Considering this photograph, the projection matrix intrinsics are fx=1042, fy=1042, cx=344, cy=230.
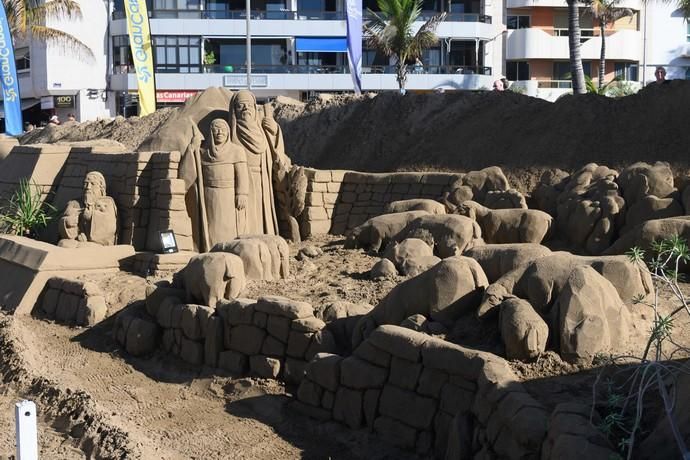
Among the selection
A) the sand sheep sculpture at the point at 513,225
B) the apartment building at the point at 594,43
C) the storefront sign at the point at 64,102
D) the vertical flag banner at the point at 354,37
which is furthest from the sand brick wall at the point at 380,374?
the apartment building at the point at 594,43

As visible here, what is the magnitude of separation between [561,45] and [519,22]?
6.39 feet

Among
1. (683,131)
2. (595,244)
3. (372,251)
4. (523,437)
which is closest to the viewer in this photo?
(523,437)

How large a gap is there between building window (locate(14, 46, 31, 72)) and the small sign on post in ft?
113

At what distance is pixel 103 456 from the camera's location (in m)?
7.98

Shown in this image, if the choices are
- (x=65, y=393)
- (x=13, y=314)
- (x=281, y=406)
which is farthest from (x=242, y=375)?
(x=13, y=314)

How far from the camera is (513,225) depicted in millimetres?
12094

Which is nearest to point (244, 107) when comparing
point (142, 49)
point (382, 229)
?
point (382, 229)

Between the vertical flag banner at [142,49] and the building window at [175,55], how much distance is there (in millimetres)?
11264

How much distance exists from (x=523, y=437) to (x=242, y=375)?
3.94 metres

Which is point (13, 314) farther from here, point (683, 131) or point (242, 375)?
point (683, 131)

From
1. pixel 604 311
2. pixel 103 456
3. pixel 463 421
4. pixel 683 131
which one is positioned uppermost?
pixel 683 131

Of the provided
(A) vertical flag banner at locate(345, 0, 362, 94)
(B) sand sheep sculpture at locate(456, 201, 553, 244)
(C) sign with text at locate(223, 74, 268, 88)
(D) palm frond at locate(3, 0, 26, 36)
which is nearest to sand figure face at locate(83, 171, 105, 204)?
(B) sand sheep sculpture at locate(456, 201, 553, 244)

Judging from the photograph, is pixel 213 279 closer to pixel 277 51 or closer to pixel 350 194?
pixel 350 194

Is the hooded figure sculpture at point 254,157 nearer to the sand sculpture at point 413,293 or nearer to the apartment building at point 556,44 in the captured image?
the sand sculpture at point 413,293
